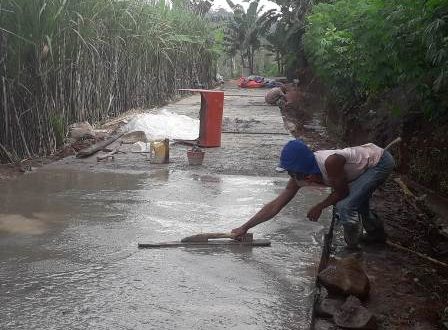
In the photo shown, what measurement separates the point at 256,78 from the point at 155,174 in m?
21.3

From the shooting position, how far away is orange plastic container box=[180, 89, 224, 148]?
8.60 meters

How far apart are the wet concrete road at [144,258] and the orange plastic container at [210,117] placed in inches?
87.7

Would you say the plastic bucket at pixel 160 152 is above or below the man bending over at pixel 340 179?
below

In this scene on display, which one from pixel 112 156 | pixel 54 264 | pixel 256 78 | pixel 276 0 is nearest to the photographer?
pixel 54 264

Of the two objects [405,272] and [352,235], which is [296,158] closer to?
[352,235]

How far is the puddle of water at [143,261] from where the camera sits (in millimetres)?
3139

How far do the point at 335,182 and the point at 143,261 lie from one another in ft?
4.75

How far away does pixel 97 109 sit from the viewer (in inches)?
405

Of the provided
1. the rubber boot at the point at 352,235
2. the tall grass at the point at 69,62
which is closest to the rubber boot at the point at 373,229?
the rubber boot at the point at 352,235

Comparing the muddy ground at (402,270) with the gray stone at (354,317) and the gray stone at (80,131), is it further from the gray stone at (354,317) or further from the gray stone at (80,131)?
the gray stone at (80,131)

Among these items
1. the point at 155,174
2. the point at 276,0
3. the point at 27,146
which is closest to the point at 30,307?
the point at 155,174

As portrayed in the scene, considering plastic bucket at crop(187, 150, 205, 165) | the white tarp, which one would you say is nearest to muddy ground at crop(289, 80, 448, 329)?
plastic bucket at crop(187, 150, 205, 165)

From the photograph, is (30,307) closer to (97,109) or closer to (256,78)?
(97,109)

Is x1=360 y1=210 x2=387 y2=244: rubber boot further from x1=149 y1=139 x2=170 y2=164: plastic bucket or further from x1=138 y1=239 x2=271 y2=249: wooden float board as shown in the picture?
x1=149 y1=139 x2=170 y2=164: plastic bucket
